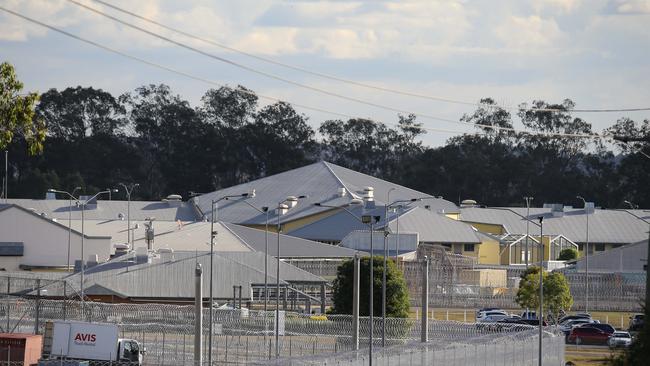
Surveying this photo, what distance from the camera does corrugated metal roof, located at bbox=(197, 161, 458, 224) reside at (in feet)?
372

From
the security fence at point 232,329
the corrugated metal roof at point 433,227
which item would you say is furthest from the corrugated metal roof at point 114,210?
the security fence at point 232,329

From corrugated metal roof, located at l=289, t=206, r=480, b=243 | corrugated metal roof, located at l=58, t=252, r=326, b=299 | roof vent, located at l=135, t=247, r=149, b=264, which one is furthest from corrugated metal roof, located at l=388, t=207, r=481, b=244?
roof vent, located at l=135, t=247, r=149, b=264

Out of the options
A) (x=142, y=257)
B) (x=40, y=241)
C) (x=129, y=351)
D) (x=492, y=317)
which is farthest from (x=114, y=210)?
(x=129, y=351)

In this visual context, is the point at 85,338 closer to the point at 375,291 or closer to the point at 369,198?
the point at 375,291

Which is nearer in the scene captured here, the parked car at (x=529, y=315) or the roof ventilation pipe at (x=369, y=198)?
the parked car at (x=529, y=315)

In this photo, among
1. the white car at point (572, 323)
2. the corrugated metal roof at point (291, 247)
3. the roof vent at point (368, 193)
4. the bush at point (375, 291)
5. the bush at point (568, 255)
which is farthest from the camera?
the bush at point (568, 255)

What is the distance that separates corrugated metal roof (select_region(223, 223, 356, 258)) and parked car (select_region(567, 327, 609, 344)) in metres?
23.7

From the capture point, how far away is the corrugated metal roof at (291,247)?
89.8 metres

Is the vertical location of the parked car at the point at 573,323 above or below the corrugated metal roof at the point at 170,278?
below

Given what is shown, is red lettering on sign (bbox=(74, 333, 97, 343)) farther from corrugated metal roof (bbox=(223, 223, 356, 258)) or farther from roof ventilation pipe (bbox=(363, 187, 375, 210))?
roof ventilation pipe (bbox=(363, 187, 375, 210))

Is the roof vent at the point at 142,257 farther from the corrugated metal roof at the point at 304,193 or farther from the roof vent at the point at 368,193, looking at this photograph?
the corrugated metal roof at the point at 304,193

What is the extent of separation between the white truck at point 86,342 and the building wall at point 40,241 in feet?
147

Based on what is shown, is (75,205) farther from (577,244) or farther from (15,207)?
(577,244)

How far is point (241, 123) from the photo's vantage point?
172 m
